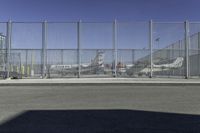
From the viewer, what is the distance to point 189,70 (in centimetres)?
2978

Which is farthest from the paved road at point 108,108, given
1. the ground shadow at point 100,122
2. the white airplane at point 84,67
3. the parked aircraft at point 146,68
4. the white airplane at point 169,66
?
the white airplane at point 169,66

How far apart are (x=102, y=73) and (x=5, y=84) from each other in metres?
10.4

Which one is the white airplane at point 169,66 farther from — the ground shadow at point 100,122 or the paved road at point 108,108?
the ground shadow at point 100,122

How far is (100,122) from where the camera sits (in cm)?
993

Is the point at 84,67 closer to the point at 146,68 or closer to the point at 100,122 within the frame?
the point at 146,68

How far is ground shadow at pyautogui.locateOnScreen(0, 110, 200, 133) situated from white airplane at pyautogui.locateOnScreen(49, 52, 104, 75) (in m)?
17.9

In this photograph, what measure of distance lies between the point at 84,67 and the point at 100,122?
19.9 metres

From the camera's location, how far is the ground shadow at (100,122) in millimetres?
9000

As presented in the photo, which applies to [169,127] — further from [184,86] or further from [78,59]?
[78,59]

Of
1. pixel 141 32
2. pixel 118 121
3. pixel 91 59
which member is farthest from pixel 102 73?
pixel 118 121

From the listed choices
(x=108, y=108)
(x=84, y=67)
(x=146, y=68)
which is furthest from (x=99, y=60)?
(x=108, y=108)

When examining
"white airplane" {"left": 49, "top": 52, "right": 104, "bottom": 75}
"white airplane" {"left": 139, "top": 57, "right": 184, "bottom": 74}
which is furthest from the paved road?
"white airplane" {"left": 139, "top": 57, "right": 184, "bottom": 74}

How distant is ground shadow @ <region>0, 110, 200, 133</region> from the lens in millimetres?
9000

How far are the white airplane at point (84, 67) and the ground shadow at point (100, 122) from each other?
17.9m
